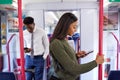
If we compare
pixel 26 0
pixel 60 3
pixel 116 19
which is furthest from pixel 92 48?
pixel 26 0

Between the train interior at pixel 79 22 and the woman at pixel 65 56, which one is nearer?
the woman at pixel 65 56

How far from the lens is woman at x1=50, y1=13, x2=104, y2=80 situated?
205 centimetres

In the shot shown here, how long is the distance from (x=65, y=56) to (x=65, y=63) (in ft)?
0.19

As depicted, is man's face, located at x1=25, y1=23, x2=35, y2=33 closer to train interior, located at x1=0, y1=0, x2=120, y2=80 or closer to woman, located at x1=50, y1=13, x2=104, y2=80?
woman, located at x1=50, y1=13, x2=104, y2=80

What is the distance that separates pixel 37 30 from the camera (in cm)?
428

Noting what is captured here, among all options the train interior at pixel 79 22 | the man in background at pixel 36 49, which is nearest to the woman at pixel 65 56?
the man in background at pixel 36 49

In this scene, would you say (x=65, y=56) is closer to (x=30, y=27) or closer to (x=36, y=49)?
(x=30, y=27)

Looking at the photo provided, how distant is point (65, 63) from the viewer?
6.71 ft

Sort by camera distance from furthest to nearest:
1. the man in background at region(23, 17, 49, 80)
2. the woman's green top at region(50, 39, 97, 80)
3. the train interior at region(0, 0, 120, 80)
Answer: the train interior at region(0, 0, 120, 80)
the man in background at region(23, 17, 49, 80)
the woman's green top at region(50, 39, 97, 80)

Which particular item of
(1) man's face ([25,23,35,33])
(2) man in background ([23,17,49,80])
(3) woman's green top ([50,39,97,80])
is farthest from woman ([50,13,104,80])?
(2) man in background ([23,17,49,80])

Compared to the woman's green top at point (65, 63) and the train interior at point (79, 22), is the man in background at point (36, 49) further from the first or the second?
the woman's green top at point (65, 63)

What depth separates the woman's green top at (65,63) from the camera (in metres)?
2.04

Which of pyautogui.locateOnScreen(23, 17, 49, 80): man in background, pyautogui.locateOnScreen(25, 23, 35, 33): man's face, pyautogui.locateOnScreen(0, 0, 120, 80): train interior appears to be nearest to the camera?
pyautogui.locateOnScreen(25, 23, 35, 33): man's face

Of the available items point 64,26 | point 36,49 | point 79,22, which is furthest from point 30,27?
point 79,22
